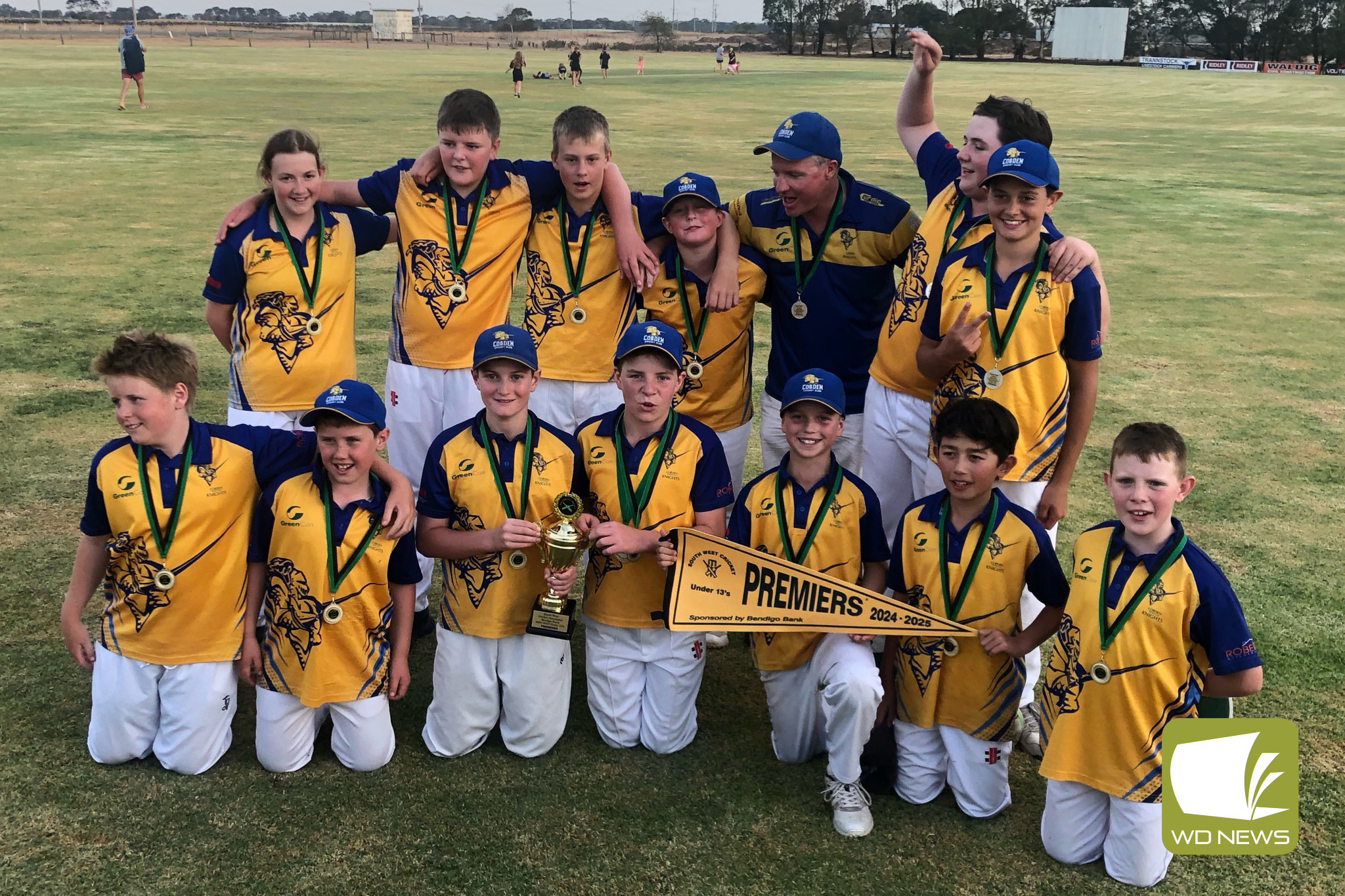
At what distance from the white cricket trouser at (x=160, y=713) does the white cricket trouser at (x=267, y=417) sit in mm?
1262

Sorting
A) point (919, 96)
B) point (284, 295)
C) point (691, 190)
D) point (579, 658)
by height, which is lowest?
point (579, 658)

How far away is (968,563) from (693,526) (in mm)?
1119

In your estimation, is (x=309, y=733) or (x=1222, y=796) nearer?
(x=1222, y=796)

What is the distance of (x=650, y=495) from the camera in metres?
4.46

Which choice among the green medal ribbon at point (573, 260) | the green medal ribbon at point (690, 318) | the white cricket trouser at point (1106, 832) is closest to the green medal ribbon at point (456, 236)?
the green medal ribbon at point (573, 260)

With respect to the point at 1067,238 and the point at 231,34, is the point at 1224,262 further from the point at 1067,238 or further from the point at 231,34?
the point at 231,34

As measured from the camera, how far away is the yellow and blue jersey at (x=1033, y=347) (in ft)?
13.7

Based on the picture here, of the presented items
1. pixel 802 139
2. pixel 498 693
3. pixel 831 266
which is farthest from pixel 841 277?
pixel 498 693

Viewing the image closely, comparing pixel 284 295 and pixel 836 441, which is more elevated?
pixel 284 295

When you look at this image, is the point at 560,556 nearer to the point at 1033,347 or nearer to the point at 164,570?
the point at 164,570

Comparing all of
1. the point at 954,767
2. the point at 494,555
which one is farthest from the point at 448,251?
the point at 954,767

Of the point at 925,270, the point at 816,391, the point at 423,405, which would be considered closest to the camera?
the point at 816,391

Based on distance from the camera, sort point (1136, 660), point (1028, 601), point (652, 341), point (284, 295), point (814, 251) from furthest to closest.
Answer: point (814, 251), point (284, 295), point (1028, 601), point (652, 341), point (1136, 660)

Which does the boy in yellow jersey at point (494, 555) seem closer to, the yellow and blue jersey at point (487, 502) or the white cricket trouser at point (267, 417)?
the yellow and blue jersey at point (487, 502)
